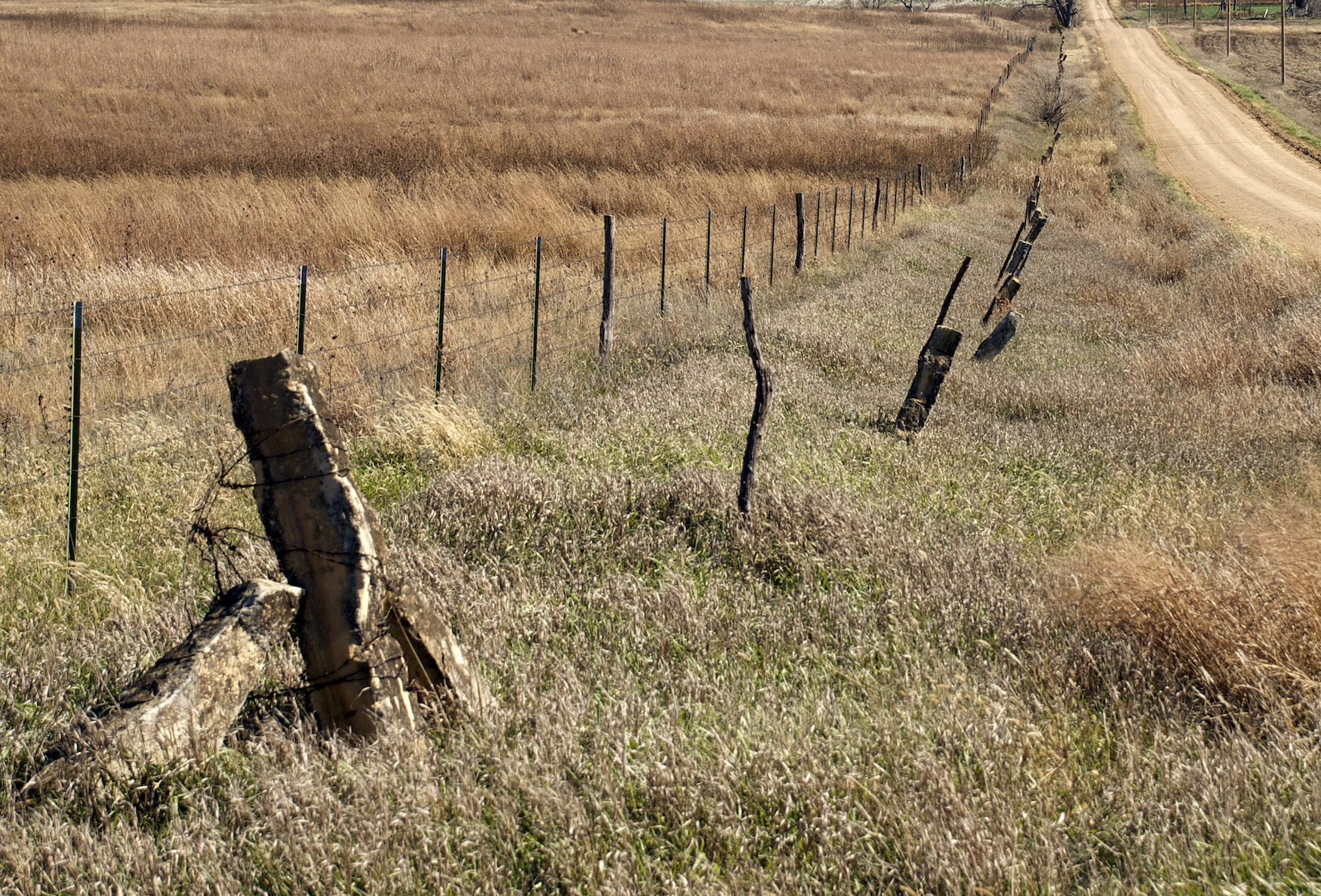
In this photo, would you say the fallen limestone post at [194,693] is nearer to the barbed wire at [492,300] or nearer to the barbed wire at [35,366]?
the barbed wire at [492,300]

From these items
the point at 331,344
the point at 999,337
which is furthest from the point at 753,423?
the point at 999,337

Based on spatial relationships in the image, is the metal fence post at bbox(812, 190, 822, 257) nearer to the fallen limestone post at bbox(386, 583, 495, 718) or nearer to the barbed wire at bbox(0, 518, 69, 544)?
the barbed wire at bbox(0, 518, 69, 544)

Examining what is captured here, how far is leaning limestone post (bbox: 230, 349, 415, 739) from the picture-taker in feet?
9.06

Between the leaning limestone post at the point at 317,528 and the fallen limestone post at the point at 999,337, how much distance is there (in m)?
7.60

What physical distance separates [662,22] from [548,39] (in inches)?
636

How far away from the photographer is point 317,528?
9.15 ft

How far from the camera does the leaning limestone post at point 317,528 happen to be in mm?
2762

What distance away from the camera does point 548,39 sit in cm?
4588

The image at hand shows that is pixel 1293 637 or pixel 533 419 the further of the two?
pixel 533 419

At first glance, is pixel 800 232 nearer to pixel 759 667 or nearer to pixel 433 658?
pixel 759 667

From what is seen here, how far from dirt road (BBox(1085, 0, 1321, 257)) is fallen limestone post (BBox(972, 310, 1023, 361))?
9.58 meters

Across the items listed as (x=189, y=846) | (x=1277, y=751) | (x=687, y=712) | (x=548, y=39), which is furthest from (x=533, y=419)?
(x=548, y=39)

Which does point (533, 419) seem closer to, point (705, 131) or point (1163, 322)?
point (1163, 322)

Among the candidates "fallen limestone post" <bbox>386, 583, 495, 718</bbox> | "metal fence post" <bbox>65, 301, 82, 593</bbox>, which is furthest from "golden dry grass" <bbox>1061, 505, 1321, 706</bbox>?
"metal fence post" <bbox>65, 301, 82, 593</bbox>
